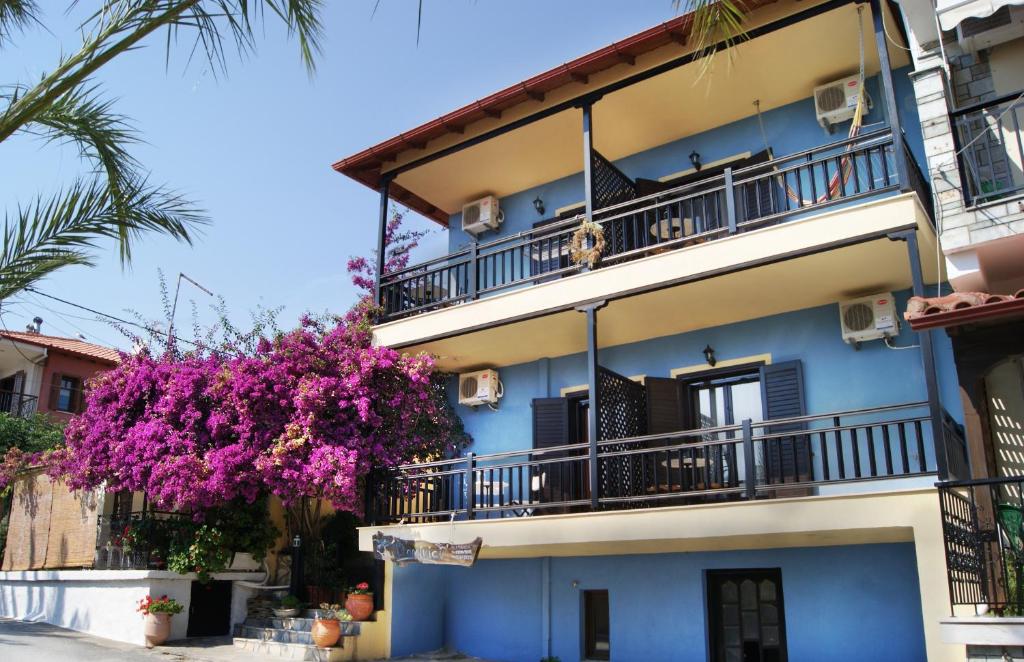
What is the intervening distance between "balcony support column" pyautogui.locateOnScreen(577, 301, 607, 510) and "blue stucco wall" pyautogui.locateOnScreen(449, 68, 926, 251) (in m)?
3.10

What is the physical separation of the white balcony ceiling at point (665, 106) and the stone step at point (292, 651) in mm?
7683

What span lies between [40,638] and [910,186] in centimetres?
1316

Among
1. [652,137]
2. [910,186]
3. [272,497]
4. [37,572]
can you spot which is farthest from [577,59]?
[37,572]

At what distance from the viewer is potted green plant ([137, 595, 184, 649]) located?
12.6 metres

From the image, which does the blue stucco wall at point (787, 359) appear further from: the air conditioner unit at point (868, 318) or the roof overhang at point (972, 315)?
the roof overhang at point (972, 315)

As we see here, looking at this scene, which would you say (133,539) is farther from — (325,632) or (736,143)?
(736,143)

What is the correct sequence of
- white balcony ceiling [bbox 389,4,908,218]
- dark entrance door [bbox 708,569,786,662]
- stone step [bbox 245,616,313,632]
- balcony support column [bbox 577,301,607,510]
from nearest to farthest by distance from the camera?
1. balcony support column [bbox 577,301,607,510]
2. dark entrance door [bbox 708,569,786,662]
3. white balcony ceiling [bbox 389,4,908,218]
4. stone step [bbox 245,616,313,632]

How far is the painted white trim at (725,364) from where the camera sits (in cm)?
1168

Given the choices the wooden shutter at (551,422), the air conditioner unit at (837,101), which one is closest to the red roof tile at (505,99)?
the air conditioner unit at (837,101)

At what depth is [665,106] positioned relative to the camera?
1260 centimetres

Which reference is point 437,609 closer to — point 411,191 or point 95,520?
point 95,520

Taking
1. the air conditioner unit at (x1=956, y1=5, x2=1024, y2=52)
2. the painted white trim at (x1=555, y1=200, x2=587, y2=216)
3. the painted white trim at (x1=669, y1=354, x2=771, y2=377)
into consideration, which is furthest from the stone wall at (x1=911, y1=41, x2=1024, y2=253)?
the painted white trim at (x1=555, y1=200, x2=587, y2=216)

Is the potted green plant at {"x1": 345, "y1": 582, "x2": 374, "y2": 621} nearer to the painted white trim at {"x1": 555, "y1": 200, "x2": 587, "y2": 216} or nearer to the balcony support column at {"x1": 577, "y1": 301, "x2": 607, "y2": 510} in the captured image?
the balcony support column at {"x1": 577, "y1": 301, "x2": 607, "y2": 510}

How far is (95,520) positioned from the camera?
14695 millimetres
